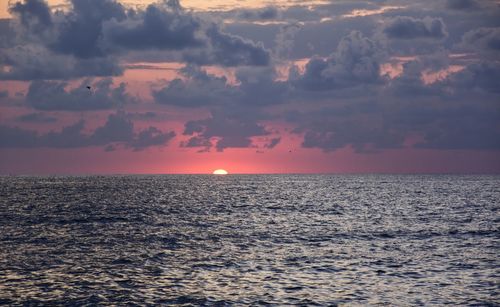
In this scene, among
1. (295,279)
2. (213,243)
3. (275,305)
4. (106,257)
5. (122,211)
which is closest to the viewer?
(275,305)

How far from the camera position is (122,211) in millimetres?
Answer: 112938

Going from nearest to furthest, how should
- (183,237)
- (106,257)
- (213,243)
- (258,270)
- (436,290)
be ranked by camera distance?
(436,290) → (258,270) → (106,257) → (213,243) → (183,237)

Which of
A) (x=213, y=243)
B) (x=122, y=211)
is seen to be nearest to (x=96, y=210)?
(x=122, y=211)

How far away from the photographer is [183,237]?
7038 centimetres

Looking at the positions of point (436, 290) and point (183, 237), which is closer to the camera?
point (436, 290)

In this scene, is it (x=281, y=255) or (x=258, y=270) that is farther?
(x=281, y=255)

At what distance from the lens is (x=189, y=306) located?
3612cm

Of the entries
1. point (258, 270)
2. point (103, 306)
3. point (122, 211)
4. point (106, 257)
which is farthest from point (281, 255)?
point (122, 211)

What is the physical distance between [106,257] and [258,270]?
657 inches

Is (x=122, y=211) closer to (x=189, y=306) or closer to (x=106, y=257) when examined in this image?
(x=106, y=257)

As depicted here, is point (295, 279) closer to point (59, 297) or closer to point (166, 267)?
point (166, 267)

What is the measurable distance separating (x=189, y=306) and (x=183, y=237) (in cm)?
3456

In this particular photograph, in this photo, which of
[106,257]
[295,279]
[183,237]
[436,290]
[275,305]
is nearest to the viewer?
[275,305]

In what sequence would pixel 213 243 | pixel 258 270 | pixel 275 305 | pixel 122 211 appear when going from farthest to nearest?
pixel 122 211 → pixel 213 243 → pixel 258 270 → pixel 275 305
